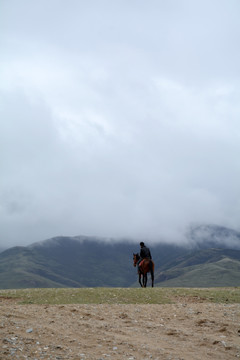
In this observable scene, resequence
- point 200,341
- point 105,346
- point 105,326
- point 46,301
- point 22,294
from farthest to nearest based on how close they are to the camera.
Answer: point 22,294
point 46,301
point 105,326
point 200,341
point 105,346

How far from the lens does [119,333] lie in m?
15.3

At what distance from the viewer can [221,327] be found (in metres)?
17.0

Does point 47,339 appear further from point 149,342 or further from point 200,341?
point 200,341

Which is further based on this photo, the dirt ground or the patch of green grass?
the patch of green grass

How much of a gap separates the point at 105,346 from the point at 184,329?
4.59m

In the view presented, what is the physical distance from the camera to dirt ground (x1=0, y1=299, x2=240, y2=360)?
12703 mm

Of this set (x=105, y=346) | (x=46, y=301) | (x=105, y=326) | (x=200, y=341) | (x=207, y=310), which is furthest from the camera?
(x=46, y=301)

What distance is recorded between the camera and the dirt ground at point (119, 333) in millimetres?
12703

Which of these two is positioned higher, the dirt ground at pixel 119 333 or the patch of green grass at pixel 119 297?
the patch of green grass at pixel 119 297

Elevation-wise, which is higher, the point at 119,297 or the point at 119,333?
the point at 119,297

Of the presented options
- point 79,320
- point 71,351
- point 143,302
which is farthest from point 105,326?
point 143,302

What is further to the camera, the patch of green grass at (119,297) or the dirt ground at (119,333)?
the patch of green grass at (119,297)

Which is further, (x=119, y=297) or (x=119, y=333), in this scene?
(x=119, y=297)

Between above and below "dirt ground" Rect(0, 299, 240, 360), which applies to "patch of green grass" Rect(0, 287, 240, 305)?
above
